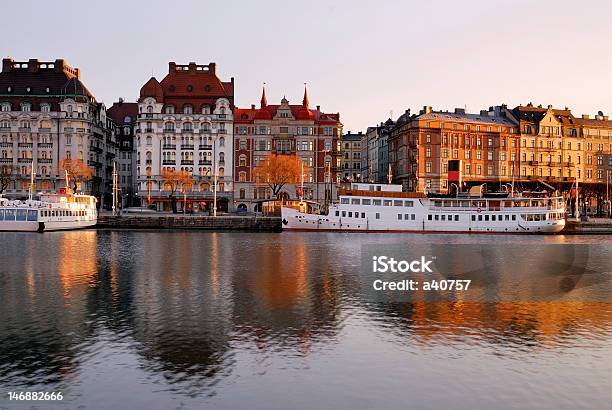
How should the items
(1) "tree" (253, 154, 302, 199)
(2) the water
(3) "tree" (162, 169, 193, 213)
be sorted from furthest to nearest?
1. (3) "tree" (162, 169, 193, 213)
2. (1) "tree" (253, 154, 302, 199)
3. (2) the water

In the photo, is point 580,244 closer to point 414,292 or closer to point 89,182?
point 414,292

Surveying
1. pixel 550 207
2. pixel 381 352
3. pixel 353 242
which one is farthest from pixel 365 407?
pixel 550 207

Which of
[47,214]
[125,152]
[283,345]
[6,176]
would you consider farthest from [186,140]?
[283,345]

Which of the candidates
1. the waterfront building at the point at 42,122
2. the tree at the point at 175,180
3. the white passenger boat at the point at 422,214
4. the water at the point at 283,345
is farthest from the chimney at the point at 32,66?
the water at the point at 283,345

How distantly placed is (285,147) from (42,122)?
162 ft

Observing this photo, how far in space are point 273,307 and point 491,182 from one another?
114207 mm

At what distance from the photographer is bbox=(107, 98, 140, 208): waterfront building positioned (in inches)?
5989

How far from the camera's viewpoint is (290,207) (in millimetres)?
93250

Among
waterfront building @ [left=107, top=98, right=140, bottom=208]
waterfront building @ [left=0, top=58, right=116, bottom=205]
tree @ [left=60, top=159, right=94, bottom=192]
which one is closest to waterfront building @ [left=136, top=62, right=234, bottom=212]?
tree @ [left=60, top=159, right=94, bottom=192]

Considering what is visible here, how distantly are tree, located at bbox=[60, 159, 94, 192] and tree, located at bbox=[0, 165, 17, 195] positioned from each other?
380 inches

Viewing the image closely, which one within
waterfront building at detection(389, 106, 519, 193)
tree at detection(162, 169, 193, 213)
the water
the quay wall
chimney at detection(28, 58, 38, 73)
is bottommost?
the water

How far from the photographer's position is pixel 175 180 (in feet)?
400

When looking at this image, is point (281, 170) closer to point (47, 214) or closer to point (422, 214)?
point (422, 214)

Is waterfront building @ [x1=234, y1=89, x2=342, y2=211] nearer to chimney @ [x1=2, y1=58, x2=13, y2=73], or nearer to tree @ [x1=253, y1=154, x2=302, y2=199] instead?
tree @ [x1=253, y1=154, x2=302, y2=199]
